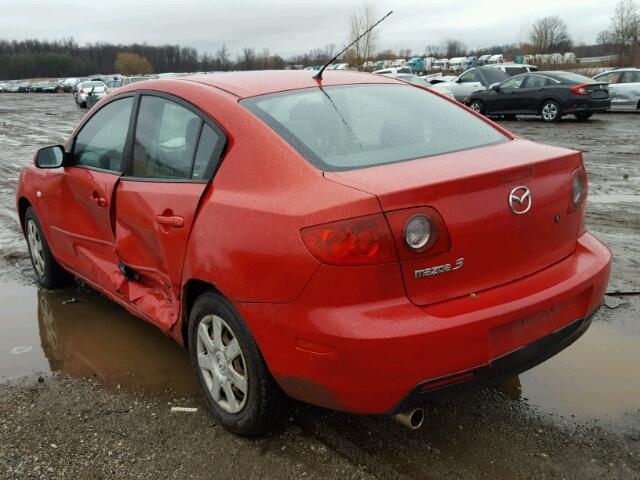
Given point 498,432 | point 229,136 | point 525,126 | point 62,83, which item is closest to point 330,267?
point 229,136

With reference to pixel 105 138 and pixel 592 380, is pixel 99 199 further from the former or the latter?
pixel 592 380

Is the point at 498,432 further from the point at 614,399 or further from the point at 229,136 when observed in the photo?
the point at 229,136

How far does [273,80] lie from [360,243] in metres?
1.44

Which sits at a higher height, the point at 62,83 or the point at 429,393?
the point at 62,83

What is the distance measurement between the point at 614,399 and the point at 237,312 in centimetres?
198

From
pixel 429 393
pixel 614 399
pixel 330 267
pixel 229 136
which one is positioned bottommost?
pixel 614 399

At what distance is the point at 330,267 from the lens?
2.21 metres

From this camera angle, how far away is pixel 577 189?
9.07 ft

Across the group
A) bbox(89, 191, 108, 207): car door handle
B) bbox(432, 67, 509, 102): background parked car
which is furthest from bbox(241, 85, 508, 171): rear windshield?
bbox(432, 67, 509, 102): background parked car

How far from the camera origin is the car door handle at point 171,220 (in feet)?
9.39

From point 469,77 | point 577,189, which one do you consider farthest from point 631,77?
point 577,189

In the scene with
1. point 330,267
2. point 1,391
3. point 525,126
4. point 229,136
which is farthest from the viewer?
point 525,126

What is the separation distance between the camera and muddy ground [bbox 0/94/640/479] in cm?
262

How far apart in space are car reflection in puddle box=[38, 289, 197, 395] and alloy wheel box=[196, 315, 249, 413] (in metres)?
0.46
